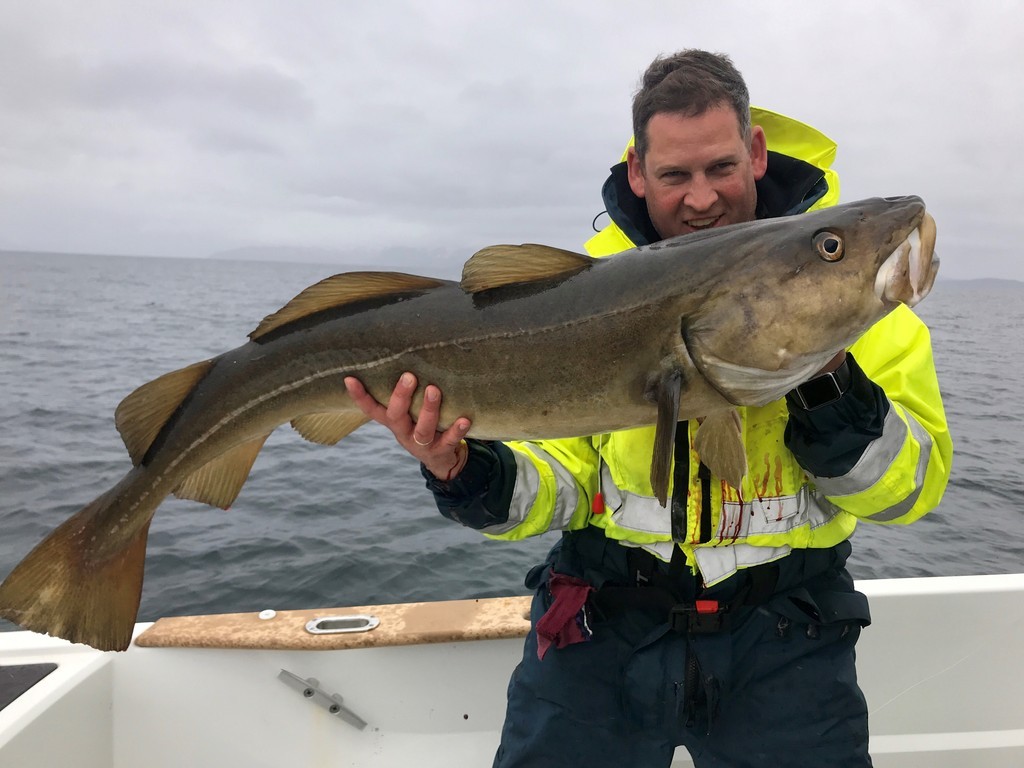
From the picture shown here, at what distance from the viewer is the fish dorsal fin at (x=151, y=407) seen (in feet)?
9.47

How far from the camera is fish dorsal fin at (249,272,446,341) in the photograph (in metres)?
2.71

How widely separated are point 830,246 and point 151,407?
2625mm

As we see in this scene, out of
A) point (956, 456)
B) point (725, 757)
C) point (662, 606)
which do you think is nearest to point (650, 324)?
point (662, 606)

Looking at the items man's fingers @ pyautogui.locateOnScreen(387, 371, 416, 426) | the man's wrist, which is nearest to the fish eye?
the man's wrist

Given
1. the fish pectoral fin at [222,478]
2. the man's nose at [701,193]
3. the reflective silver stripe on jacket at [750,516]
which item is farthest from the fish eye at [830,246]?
the fish pectoral fin at [222,478]

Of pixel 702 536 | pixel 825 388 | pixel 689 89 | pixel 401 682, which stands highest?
pixel 689 89

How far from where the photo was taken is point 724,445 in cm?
255

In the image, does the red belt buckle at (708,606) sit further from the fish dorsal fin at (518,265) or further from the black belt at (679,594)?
the fish dorsal fin at (518,265)

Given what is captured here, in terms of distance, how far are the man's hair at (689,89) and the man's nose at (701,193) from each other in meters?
0.27

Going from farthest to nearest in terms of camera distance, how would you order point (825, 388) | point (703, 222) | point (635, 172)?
point (635, 172) < point (703, 222) < point (825, 388)

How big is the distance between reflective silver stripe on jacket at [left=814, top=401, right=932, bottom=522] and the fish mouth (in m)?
0.55

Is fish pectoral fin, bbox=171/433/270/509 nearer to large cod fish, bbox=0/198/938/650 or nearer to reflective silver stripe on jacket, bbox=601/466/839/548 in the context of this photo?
large cod fish, bbox=0/198/938/650

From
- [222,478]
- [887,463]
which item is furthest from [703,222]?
[222,478]

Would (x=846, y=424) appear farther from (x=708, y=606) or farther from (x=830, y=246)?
(x=708, y=606)
